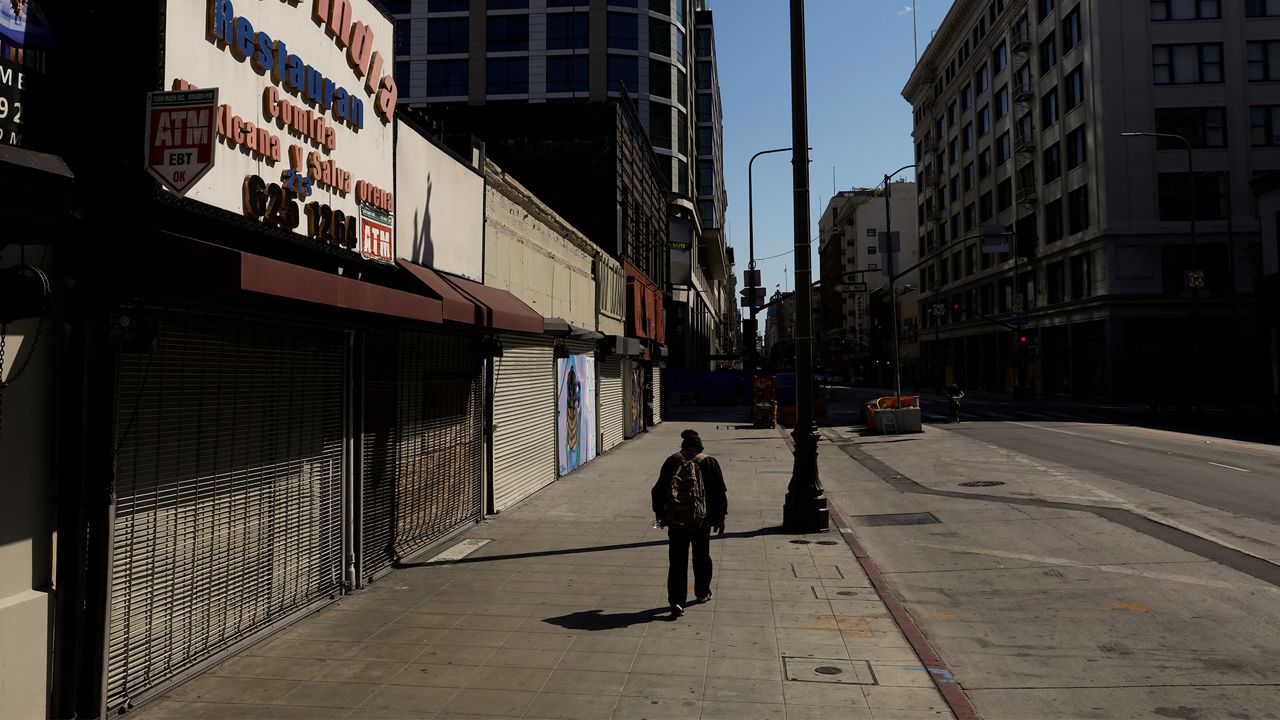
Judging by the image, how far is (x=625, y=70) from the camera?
55.4 meters

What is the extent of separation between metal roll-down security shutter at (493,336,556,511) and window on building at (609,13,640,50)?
43.5 m

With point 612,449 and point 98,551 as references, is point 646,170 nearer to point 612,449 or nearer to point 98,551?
point 612,449

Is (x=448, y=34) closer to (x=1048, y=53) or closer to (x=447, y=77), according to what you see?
(x=447, y=77)

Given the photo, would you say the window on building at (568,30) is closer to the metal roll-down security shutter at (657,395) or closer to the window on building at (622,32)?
the window on building at (622,32)

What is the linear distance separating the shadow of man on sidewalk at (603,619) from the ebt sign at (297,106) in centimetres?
454

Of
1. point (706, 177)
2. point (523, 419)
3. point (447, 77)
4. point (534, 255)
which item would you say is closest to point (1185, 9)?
point (706, 177)

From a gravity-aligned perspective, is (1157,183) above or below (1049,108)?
below

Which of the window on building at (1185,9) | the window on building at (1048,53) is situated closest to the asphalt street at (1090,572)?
the window on building at (1185,9)

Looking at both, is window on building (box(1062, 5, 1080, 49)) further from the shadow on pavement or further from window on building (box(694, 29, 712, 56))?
the shadow on pavement

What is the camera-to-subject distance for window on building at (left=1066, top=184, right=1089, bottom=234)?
52875mm

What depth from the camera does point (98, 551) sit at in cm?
539

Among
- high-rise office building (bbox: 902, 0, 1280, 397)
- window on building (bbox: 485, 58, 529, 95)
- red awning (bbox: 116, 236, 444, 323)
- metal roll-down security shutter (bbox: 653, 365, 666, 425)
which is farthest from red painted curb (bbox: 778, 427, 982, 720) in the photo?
window on building (bbox: 485, 58, 529, 95)

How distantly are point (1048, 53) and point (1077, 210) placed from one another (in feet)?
42.7

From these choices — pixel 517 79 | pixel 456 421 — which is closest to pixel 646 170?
pixel 517 79
